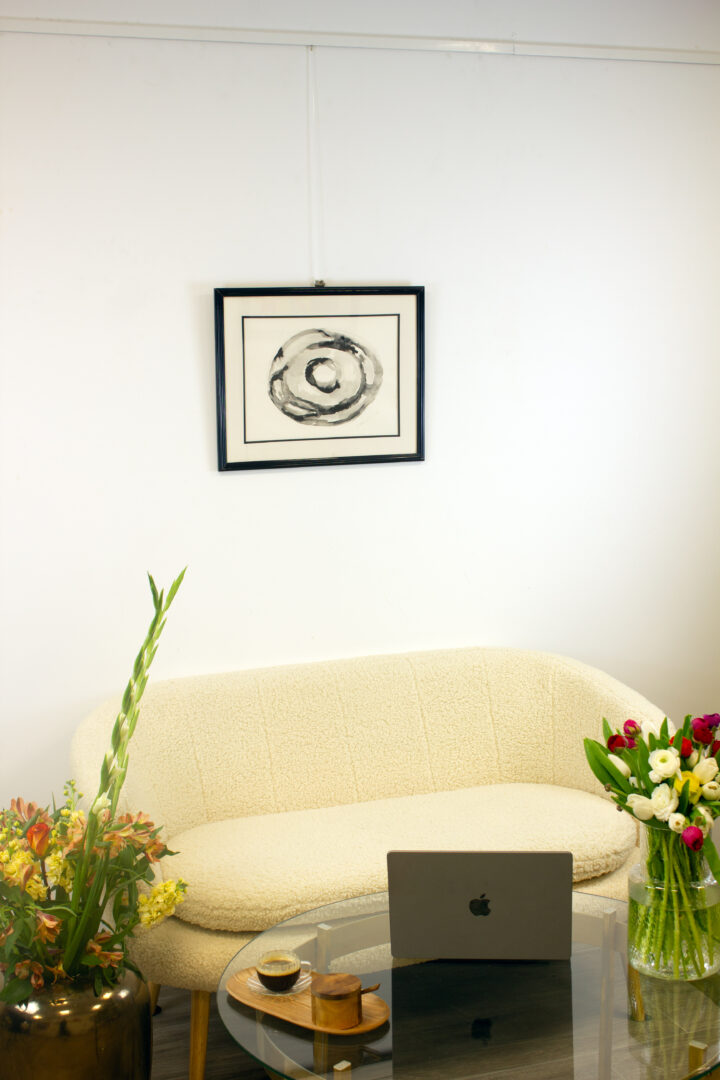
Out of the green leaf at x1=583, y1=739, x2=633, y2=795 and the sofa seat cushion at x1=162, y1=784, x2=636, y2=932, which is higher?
the green leaf at x1=583, y1=739, x2=633, y2=795

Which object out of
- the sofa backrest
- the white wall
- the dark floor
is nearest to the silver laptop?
the dark floor

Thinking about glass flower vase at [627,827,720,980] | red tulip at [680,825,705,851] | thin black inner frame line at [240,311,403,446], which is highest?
thin black inner frame line at [240,311,403,446]

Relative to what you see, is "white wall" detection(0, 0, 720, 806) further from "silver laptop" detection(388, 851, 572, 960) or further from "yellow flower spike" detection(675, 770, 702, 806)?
"yellow flower spike" detection(675, 770, 702, 806)

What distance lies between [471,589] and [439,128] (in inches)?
58.5

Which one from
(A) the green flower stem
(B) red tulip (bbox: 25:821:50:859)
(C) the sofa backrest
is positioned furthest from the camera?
(C) the sofa backrest

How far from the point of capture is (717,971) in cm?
184

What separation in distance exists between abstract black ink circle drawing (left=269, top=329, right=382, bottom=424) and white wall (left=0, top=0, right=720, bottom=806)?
0.62 feet

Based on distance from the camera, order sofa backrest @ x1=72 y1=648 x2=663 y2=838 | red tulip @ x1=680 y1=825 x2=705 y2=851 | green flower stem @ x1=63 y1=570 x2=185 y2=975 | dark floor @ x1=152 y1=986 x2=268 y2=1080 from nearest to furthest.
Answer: red tulip @ x1=680 y1=825 x2=705 y2=851 → green flower stem @ x1=63 y1=570 x2=185 y2=975 → dark floor @ x1=152 y1=986 x2=268 y2=1080 → sofa backrest @ x1=72 y1=648 x2=663 y2=838

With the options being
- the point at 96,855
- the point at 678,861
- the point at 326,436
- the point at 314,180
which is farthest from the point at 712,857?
the point at 314,180

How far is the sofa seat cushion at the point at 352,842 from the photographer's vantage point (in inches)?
92.7

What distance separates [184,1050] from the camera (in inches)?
99.3

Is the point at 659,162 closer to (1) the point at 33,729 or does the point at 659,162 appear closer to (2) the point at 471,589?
(2) the point at 471,589

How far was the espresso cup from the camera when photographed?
1805 millimetres

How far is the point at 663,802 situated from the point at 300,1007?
74 cm
